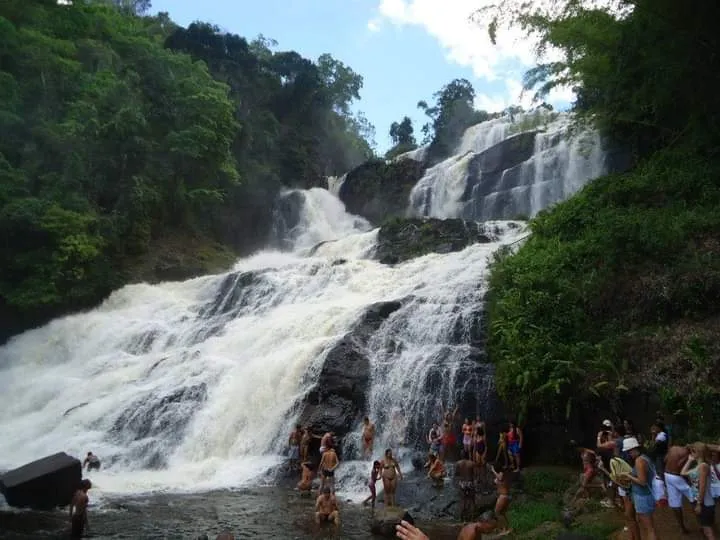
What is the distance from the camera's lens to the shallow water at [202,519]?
9.43 metres

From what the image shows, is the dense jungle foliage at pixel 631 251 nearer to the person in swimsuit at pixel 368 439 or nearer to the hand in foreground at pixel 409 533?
the person in swimsuit at pixel 368 439

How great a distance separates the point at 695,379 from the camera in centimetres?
1073

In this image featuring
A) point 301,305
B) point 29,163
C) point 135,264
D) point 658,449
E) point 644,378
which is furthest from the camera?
point 135,264

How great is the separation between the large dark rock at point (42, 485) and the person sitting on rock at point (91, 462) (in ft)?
7.05

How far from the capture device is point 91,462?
44.8 ft

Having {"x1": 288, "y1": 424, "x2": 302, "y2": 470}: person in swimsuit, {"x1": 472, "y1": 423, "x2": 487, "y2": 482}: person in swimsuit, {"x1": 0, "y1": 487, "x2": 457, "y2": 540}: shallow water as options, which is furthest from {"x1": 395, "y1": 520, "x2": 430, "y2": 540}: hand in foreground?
{"x1": 288, "y1": 424, "x2": 302, "y2": 470}: person in swimsuit

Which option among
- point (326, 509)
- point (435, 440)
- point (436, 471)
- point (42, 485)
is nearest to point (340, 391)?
point (435, 440)

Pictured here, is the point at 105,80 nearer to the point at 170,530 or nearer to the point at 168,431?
the point at 168,431

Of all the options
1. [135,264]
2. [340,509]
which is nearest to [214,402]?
[340,509]

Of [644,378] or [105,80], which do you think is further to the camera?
[105,80]

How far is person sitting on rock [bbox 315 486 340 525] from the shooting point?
32.6 feet

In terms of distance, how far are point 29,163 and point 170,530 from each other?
22.7 m

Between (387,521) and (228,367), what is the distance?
900cm

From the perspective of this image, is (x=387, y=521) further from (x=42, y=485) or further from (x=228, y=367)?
(x=228, y=367)
